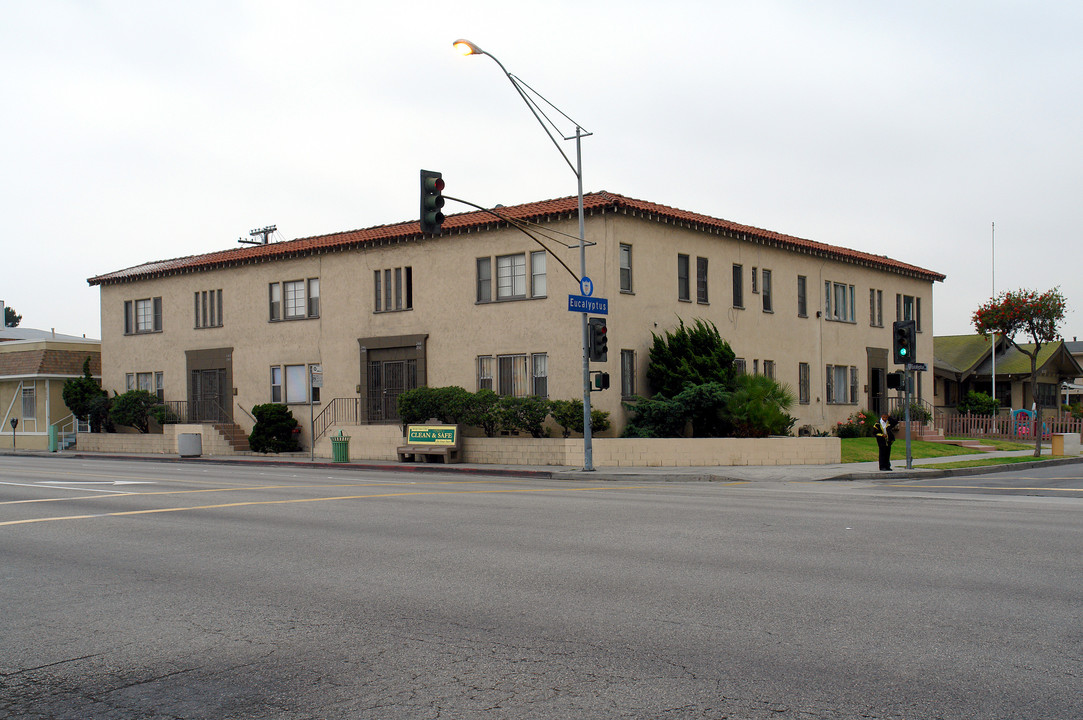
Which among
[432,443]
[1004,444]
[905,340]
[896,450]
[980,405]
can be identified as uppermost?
[905,340]

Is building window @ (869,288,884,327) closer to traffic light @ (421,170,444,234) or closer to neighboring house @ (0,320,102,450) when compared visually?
traffic light @ (421,170,444,234)

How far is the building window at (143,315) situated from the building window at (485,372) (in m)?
18.9

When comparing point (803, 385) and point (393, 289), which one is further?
point (803, 385)

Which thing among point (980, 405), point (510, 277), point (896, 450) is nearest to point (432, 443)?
point (510, 277)

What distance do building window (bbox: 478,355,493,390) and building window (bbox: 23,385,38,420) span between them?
89.7 ft

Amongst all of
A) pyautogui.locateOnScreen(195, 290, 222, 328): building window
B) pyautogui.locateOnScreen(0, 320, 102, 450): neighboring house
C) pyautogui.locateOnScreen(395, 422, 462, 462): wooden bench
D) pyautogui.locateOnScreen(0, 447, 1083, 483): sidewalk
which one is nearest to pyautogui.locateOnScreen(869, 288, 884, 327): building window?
pyautogui.locateOnScreen(0, 447, 1083, 483): sidewalk

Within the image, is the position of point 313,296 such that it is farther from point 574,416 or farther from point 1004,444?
point 1004,444

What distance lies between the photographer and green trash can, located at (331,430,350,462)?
106ft

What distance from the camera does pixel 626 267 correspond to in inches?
1186

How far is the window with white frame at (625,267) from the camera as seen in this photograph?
30.0m

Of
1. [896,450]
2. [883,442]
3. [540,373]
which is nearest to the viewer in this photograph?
[883,442]

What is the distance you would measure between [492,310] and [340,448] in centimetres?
706

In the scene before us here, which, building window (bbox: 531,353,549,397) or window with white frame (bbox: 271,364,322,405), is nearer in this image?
building window (bbox: 531,353,549,397)

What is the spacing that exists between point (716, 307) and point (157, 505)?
71.4 feet
